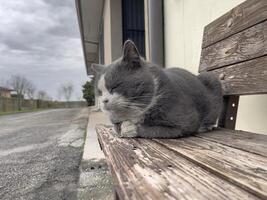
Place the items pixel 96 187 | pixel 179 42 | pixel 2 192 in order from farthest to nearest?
pixel 179 42 → pixel 2 192 → pixel 96 187

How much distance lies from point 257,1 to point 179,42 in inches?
64.6

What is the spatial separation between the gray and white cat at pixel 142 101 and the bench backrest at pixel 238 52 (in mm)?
357

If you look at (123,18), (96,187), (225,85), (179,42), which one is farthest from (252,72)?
(123,18)

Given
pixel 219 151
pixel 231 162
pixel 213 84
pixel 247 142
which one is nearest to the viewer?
pixel 231 162

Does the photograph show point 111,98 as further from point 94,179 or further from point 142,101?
point 94,179

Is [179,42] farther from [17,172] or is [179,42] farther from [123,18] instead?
[123,18]

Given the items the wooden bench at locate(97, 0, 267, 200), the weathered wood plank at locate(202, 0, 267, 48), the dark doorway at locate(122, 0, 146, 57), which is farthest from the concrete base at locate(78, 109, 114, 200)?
the dark doorway at locate(122, 0, 146, 57)

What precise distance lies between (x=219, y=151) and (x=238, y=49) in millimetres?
935

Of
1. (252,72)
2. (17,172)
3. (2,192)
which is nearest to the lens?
(252,72)

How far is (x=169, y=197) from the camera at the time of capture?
72cm

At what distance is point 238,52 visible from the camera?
196 centimetres

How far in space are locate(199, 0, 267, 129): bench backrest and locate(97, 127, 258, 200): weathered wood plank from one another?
30.4 inches

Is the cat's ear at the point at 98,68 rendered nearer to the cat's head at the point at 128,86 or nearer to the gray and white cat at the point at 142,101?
the gray and white cat at the point at 142,101

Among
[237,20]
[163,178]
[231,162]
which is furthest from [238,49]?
[163,178]
